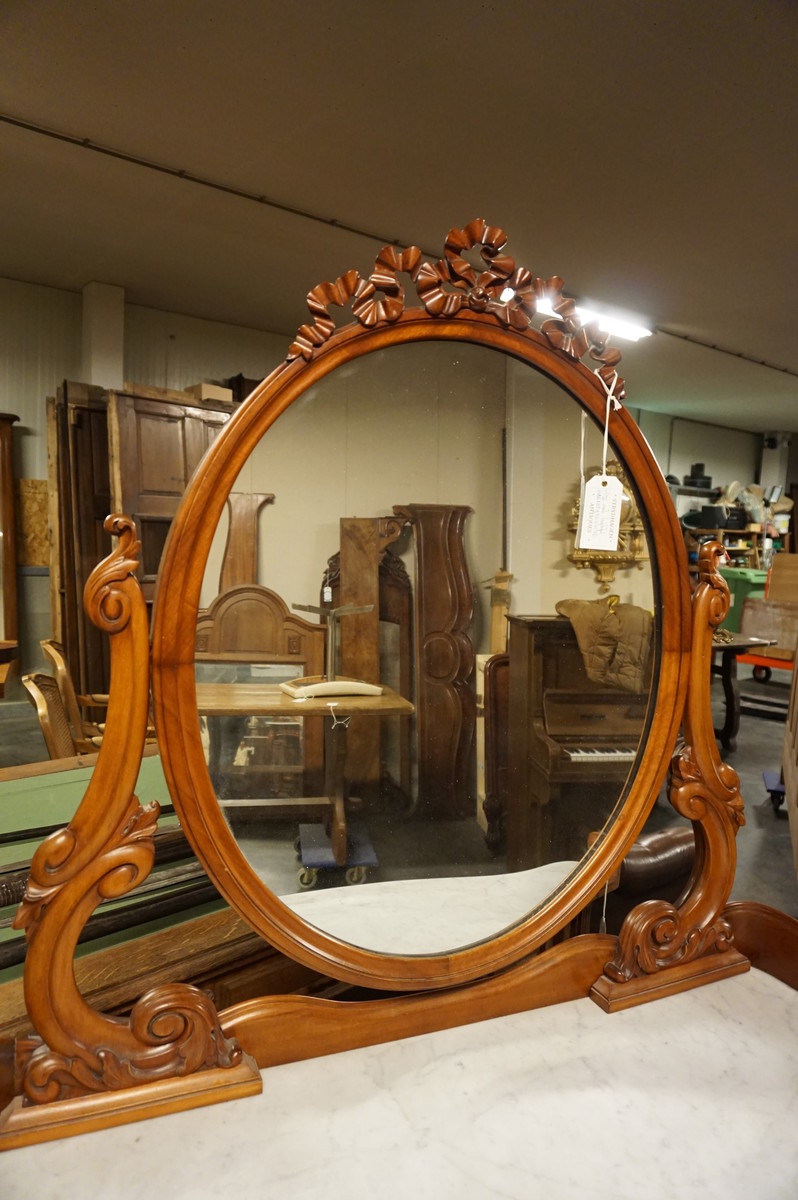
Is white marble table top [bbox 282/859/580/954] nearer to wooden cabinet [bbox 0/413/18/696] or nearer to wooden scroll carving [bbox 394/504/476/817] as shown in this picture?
wooden scroll carving [bbox 394/504/476/817]

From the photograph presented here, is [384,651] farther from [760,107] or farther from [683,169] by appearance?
[683,169]

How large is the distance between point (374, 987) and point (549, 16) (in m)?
2.23

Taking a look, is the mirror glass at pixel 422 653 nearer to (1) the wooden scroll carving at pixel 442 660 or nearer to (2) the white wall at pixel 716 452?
(1) the wooden scroll carving at pixel 442 660

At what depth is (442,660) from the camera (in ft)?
2.48

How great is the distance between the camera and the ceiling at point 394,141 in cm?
196

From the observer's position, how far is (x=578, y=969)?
2.61ft

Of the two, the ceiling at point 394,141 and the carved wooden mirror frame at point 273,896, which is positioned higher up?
the ceiling at point 394,141

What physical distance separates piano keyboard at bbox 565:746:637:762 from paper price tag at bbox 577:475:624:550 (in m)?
0.22

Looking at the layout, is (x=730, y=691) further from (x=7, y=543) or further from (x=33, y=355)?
(x=33, y=355)

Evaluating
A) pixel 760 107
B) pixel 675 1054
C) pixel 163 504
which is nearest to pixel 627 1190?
pixel 675 1054

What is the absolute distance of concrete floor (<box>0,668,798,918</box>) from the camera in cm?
245

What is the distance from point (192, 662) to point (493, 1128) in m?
0.46

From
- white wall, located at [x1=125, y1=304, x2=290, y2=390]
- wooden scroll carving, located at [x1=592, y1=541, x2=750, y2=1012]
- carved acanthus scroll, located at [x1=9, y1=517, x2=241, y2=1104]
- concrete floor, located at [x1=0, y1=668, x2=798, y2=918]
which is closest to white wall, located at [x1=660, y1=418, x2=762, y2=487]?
concrete floor, located at [x1=0, y1=668, x2=798, y2=918]

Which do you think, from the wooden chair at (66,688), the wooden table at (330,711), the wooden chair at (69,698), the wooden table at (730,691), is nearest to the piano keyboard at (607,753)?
the wooden table at (330,711)
